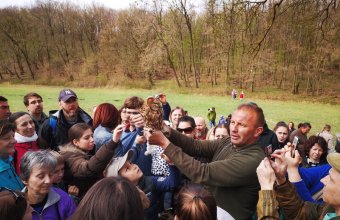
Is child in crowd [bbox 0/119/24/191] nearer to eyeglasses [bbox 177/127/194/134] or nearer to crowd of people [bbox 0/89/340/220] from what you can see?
crowd of people [bbox 0/89/340/220]

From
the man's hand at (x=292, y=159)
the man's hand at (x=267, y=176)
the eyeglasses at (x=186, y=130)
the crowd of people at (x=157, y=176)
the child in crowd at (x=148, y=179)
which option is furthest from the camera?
the eyeglasses at (x=186, y=130)

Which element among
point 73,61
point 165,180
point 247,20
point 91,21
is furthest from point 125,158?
point 91,21

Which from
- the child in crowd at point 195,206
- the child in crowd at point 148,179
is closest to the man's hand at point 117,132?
the child in crowd at point 148,179

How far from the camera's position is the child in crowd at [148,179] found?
285 centimetres

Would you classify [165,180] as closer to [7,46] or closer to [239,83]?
[239,83]

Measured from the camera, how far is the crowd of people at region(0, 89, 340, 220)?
1.76 meters

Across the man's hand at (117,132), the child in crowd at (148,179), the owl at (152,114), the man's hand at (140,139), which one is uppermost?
the owl at (152,114)

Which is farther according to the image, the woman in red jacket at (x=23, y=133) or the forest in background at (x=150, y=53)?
the forest in background at (x=150, y=53)

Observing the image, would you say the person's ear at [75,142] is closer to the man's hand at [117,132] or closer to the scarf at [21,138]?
the scarf at [21,138]

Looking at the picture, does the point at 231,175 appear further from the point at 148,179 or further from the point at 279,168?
the point at 148,179

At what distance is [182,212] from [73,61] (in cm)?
5237

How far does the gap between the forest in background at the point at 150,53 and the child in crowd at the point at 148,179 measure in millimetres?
23457

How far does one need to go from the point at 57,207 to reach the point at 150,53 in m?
37.8

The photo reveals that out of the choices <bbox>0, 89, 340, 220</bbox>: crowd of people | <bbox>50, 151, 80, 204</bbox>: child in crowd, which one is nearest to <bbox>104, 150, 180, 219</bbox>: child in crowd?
<bbox>0, 89, 340, 220</bbox>: crowd of people
